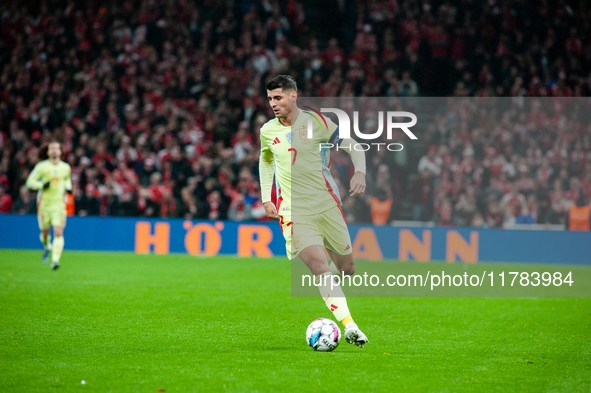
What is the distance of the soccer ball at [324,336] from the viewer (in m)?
5.91

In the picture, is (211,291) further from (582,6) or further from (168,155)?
(582,6)

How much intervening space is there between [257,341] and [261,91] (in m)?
14.4

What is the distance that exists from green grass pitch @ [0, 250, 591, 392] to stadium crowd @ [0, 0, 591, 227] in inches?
225

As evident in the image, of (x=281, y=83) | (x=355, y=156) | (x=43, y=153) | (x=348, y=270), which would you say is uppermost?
(x=281, y=83)

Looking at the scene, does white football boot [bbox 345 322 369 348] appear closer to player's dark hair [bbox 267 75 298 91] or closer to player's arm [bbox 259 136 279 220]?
player's arm [bbox 259 136 279 220]

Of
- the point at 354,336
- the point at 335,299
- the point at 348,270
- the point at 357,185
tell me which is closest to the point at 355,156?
the point at 357,185

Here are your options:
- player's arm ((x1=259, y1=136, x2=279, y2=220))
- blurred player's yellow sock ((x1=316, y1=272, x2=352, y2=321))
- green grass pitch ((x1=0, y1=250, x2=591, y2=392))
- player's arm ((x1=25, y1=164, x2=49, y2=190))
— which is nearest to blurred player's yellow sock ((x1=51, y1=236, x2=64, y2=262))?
player's arm ((x1=25, y1=164, x2=49, y2=190))

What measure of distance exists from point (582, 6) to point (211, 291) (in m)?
15.9

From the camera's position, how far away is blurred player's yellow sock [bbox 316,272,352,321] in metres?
6.00

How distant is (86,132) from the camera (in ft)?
64.1

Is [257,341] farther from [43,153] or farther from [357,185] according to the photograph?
[43,153]

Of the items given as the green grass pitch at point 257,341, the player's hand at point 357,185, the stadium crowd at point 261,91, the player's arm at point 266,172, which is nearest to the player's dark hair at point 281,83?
the player's arm at point 266,172

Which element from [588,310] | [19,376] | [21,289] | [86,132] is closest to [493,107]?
[588,310]

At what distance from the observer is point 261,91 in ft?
66.5
